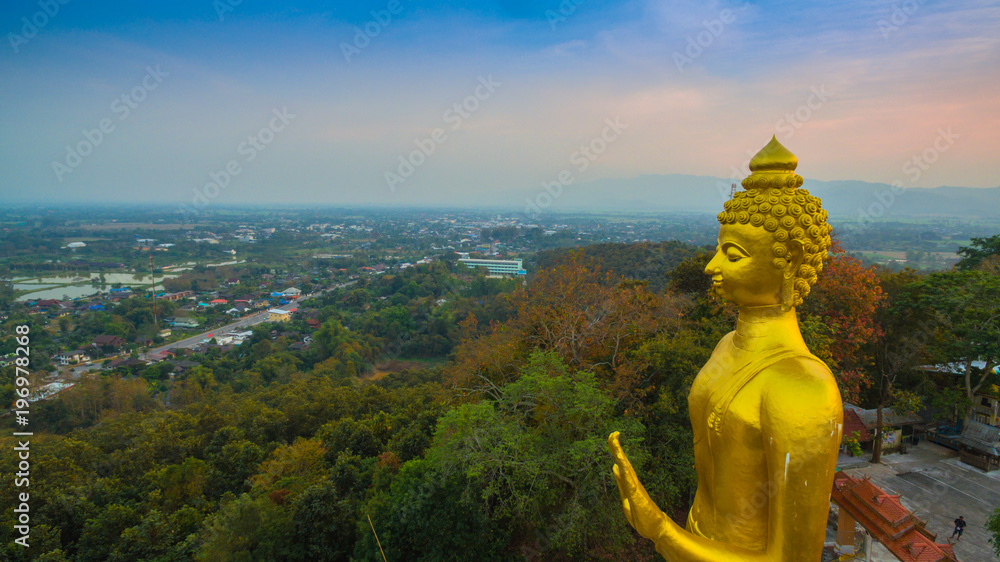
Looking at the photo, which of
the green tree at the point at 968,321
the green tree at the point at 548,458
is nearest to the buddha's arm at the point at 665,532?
the green tree at the point at 548,458

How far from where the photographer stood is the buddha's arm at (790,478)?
7.47ft

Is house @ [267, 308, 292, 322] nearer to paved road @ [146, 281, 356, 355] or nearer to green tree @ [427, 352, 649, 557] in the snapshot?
paved road @ [146, 281, 356, 355]

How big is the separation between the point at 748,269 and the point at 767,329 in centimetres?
36

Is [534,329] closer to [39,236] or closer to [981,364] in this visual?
[981,364]

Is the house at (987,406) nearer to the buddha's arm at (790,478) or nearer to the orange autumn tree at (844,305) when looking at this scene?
the orange autumn tree at (844,305)

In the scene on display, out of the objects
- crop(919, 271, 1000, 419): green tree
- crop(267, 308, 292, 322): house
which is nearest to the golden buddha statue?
crop(919, 271, 1000, 419): green tree

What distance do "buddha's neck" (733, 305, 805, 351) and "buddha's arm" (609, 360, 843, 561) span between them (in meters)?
0.21

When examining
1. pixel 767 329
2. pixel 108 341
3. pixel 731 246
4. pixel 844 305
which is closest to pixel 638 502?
pixel 767 329

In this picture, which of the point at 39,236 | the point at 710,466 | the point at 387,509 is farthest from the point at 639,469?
the point at 39,236

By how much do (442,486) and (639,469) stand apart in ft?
11.9

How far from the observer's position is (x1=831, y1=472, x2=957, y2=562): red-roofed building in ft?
23.0

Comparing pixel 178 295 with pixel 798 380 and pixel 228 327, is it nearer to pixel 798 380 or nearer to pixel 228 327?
pixel 228 327

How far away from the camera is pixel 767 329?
106 inches

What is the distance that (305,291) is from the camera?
2437 inches
